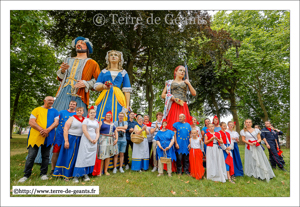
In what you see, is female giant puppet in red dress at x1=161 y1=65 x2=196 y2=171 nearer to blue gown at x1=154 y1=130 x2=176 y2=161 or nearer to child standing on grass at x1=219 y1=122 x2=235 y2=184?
blue gown at x1=154 y1=130 x2=176 y2=161

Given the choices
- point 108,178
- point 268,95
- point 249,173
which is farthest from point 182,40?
point 268,95

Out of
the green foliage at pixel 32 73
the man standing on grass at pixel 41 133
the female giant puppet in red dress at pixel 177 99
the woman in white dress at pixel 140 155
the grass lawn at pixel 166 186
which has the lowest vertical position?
the grass lawn at pixel 166 186

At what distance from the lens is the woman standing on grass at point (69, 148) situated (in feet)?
13.5

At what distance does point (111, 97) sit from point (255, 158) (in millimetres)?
4441

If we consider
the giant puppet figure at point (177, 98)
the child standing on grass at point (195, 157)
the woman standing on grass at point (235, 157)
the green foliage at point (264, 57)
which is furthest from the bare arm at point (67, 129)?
the green foliage at point (264, 57)

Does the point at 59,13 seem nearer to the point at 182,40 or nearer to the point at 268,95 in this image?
the point at 182,40

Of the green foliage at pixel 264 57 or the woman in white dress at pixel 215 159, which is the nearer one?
the woman in white dress at pixel 215 159

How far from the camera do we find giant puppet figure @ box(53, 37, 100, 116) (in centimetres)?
535

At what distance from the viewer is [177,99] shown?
5.76m

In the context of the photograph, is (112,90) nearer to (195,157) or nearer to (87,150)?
(87,150)

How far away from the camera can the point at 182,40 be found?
9.54 metres

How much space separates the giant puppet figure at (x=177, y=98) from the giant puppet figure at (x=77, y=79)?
92.9 inches

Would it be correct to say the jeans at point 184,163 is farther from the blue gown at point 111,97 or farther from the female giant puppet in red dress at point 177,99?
the blue gown at point 111,97

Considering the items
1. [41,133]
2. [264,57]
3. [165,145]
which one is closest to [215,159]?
[165,145]
